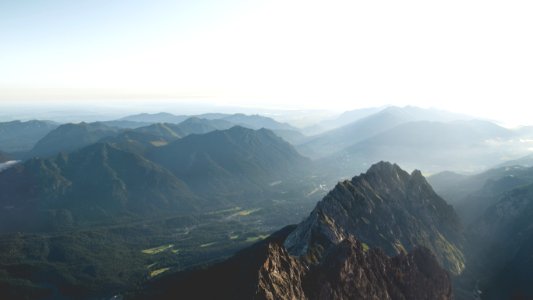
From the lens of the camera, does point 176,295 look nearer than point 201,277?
Yes

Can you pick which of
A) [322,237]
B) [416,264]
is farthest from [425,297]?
[322,237]

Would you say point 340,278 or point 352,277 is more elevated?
point 340,278

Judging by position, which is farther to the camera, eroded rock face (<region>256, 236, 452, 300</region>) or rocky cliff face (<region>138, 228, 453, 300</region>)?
eroded rock face (<region>256, 236, 452, 300</region>)

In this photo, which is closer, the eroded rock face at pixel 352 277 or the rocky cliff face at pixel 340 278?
the rocky cliff face at pixel 340 278

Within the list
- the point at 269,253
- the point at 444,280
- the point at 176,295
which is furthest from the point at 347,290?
the point at 176,295

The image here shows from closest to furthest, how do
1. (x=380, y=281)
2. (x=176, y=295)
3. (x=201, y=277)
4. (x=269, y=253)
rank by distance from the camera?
(x=269, y=253)
(x=380, y=281)
(x=176, y=295)
(x=201, y=277)

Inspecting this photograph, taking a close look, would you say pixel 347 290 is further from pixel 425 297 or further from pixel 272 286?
pixel 425 297

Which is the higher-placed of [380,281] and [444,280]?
[380,281]

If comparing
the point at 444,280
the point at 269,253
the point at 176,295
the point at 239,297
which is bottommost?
the point at 176,295

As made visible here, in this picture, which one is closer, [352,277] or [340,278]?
[340,278]

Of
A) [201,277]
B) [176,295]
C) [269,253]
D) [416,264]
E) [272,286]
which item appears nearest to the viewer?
[272,286]
